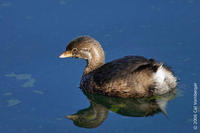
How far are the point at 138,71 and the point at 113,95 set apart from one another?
2.26ft

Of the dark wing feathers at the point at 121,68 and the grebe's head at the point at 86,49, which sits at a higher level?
the grebe's head at the point at 86,49

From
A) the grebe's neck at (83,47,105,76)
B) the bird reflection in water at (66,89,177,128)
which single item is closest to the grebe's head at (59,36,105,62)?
the grebe's neck at (83,47,105,76)

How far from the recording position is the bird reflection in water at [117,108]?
8578mm

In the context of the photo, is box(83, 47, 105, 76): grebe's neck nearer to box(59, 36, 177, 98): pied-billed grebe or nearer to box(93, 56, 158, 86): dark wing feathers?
box(59, 36, 177, 98): pied-billed grebe

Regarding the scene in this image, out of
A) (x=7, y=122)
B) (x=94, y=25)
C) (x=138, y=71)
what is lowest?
(x=7, y=122)

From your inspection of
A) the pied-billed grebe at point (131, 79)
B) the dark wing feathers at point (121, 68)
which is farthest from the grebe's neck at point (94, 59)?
the dark wing feathers at point (121, 68)

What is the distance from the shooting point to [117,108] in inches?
350

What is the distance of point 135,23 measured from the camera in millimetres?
11312

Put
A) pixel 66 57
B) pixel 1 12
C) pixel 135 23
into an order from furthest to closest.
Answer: pixel 1 12 → pixel 135 23 → pixel 66 57

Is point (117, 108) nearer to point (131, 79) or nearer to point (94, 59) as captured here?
point (131, 79)

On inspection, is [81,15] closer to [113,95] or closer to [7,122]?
[113,95]

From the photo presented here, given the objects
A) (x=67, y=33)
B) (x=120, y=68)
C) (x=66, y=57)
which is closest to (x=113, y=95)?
(x=120, y=68)

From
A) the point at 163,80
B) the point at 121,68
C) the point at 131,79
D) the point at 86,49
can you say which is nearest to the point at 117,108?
the point at 131,79

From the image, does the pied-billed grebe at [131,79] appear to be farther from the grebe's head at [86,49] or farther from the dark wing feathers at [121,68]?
the grebe's head at [86,49]
